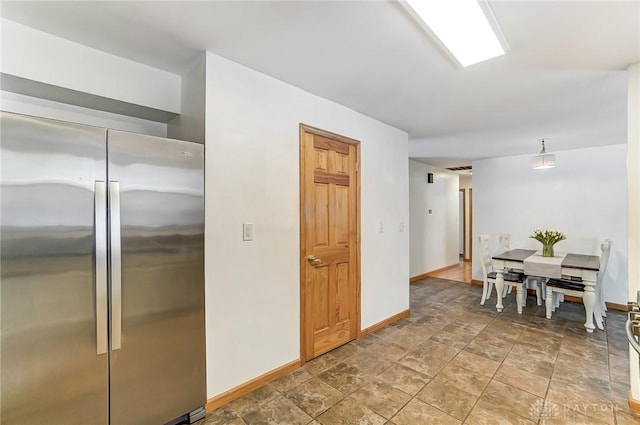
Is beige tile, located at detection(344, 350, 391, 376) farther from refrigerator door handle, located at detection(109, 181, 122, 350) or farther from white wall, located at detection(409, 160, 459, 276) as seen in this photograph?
white wall, located at detection(409, 160, 459, 276)

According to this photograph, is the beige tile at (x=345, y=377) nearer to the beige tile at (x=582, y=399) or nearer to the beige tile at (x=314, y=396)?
the beige tile at (x=314, y=396)

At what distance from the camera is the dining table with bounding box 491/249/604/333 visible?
3.43 m

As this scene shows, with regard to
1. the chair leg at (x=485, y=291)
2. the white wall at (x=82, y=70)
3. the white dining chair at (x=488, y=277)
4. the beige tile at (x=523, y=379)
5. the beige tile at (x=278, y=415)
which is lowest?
the beige tile at (x=523, y=379)

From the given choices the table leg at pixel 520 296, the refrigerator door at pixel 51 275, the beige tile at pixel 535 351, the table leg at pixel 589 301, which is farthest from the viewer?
the table leg at pixel 520 296

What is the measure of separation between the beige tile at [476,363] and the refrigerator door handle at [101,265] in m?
2.72

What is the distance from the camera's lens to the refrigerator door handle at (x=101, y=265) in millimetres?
1524

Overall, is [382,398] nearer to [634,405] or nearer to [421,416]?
[421,416]

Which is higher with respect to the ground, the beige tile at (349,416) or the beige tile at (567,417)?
the beige tile at (349,416)

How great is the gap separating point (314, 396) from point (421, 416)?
756 mm

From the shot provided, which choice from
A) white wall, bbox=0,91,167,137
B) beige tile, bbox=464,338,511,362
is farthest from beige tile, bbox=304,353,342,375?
white wall, bbox=0,91,167,137

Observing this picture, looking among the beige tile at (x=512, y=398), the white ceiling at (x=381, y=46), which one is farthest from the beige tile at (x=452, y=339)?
the white ceiling at (x=381, y=46)

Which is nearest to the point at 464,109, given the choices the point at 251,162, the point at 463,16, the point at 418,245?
the point at 463,16

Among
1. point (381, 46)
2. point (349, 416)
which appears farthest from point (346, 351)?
point (381, 46)

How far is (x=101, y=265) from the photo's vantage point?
1533 millimetres
